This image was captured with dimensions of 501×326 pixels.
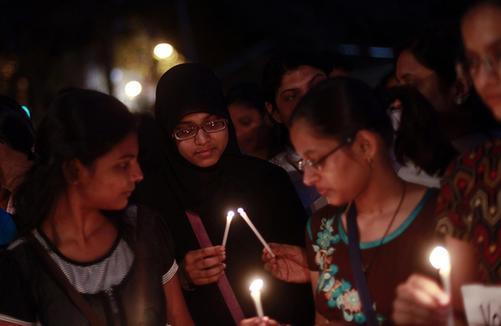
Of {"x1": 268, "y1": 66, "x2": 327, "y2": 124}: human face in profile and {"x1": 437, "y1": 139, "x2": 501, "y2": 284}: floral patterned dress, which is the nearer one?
{"x1": 437, "y1": 139, "x2": 501, "y2": 284}: floral patterned dress

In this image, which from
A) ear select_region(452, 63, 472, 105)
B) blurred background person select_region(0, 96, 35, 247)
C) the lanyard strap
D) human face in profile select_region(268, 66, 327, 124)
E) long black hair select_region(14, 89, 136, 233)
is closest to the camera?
the lanyard strap

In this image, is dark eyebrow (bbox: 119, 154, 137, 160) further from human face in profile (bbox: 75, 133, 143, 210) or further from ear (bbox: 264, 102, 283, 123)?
ear (bbox: 264, 102, 283, 123)

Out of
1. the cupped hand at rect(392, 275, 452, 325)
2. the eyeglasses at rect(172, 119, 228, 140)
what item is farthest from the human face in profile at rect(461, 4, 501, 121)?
the eyeglasses at rect(172, 119, 228, 140)

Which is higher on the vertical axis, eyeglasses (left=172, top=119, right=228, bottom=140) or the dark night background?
the dark night background

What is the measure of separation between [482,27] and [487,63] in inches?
5.1

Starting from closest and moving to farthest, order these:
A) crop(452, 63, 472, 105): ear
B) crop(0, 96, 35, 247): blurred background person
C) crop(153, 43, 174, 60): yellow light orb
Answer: crop(452, 63, 472, 105): ear < crop(0, 96, 35, 247): blurred background person < crop(153, 43, 174, 60): yellow light orb

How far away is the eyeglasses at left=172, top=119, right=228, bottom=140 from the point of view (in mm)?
3994

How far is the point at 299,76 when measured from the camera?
14.4 ft

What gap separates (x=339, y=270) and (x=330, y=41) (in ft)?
60.7

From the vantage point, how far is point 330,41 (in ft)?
68.9

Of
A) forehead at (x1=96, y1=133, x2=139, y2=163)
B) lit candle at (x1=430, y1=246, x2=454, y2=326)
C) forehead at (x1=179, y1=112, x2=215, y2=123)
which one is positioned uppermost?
forehead at (x1=179, y1=112, x2=215, y2=123)

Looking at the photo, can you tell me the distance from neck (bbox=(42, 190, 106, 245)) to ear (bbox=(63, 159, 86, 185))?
0.25 ft

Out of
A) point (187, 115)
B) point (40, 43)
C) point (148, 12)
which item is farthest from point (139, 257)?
point (148, 12)

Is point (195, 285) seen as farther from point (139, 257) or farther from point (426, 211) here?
point (426, 211)
